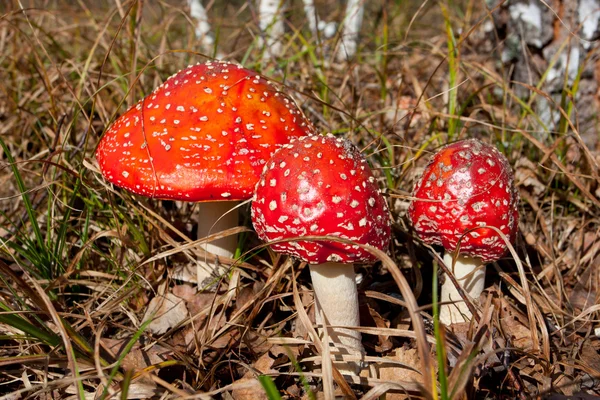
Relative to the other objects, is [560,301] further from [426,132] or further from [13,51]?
[13,51]

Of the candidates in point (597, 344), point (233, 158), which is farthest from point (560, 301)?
point (233, 158)

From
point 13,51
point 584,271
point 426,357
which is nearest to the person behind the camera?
point 426,357

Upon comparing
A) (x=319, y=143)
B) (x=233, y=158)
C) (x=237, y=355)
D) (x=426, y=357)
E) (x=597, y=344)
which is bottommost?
(x=237, y=355)

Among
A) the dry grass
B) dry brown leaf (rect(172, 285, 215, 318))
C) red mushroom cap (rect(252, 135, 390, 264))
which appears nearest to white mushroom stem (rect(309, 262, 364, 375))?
the dry grass

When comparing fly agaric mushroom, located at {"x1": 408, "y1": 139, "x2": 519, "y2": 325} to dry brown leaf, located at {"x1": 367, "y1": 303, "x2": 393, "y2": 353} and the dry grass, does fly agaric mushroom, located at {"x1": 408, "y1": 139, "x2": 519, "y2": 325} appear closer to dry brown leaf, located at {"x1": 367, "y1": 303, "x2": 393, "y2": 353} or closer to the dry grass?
the dry grass

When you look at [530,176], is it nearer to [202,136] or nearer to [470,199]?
[470,199]

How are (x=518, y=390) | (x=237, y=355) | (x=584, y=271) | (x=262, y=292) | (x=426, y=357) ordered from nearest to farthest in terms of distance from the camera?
(x=426, y=357) → (x=518, y=390) → (x=237, y=355) → (x=262, y=292) → (x=584, y=271)
